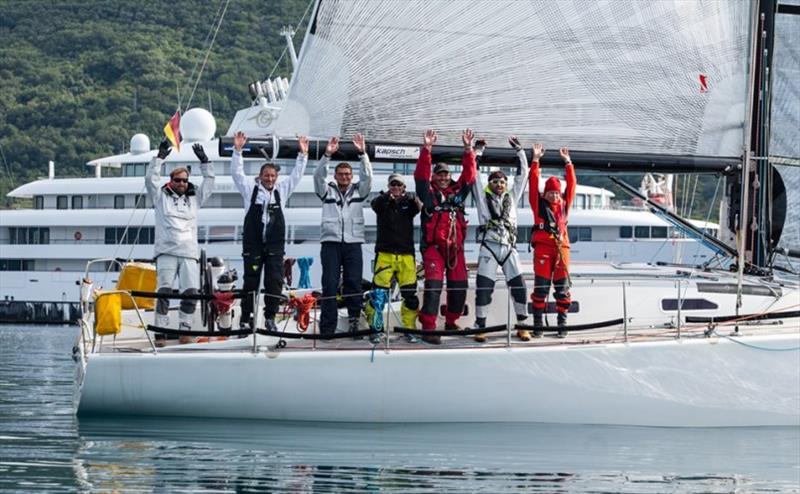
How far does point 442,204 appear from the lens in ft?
34.2

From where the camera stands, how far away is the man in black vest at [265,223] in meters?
10.5

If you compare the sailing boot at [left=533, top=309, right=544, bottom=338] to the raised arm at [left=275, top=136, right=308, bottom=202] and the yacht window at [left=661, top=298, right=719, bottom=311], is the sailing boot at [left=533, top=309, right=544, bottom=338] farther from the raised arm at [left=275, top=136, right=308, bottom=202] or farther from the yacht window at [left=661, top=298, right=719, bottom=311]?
the raised arm at [left=275, top=136, right=308, bottom=202]

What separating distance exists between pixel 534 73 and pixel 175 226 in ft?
9.37

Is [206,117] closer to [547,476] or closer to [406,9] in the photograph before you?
[406,9]

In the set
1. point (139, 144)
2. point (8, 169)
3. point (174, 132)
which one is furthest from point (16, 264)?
point (174, 132)

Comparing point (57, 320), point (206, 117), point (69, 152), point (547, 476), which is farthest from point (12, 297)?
point (547, 476)

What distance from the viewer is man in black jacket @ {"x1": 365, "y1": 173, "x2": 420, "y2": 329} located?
10.4 m

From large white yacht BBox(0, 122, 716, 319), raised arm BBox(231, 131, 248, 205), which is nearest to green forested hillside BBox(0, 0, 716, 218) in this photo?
large white yacht BBox(0, 122, 716, 319)

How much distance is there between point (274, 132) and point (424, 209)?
4.08 feet

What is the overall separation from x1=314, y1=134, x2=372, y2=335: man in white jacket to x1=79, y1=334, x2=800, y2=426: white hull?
62 cm

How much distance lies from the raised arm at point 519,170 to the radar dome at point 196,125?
26.7 m

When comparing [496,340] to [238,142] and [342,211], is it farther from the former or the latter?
[238,142]

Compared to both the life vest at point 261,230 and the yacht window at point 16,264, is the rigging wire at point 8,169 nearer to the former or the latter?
the yacht window at point 16,264

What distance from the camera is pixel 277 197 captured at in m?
10.6
